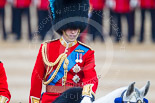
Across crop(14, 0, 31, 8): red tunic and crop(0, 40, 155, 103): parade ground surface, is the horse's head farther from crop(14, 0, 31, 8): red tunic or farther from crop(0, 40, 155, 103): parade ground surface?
crop(14, 0, 31, 8): red tunic

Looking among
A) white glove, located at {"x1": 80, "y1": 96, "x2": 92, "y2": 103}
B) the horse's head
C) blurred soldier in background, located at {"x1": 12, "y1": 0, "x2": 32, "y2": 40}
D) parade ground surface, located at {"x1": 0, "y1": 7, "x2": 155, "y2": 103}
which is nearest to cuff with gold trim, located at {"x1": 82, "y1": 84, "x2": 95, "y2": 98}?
white glove, located at {"x1": 80, "y1": 96, "x2": 92, "y2": 103}

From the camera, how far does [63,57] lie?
6.67 meters

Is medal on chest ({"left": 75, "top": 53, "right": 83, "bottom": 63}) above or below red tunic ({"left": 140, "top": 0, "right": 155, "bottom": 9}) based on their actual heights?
below

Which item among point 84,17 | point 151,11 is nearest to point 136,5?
point 151,11

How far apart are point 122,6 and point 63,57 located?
266 inches

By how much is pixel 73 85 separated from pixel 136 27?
733 centimetres

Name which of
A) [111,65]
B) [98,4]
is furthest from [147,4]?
[111,65]

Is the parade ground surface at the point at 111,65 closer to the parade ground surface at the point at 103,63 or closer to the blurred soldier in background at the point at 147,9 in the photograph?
the parade ground surface at the point at 103,63

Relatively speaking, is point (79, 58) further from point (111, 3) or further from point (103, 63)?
point (111, 3)

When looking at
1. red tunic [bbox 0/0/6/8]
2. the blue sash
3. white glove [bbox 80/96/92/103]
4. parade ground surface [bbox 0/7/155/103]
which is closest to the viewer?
white glove [bbox 80/96/92/103]

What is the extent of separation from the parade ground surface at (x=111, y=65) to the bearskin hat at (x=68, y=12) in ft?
15.5

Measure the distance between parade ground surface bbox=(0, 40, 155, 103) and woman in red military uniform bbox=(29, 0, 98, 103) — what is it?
475 centimetres

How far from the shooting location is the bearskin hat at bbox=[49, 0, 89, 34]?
6719 millimetres

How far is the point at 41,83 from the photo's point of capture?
6.72 m
